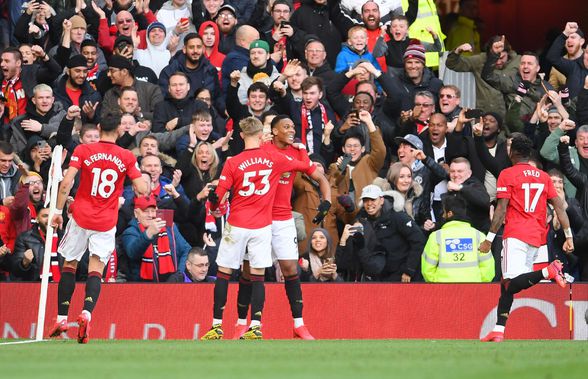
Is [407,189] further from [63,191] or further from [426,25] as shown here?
[63,191]

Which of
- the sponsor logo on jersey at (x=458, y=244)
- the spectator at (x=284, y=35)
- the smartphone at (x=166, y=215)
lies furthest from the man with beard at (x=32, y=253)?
the sponsor logo on jersey at (x=458, y=244)

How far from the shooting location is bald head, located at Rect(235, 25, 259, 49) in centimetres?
2077

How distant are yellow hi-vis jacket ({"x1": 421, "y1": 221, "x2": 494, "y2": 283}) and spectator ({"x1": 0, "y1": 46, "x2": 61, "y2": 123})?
6.59m

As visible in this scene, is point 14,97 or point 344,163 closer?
point 344,163

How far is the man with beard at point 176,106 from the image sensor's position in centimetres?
1970

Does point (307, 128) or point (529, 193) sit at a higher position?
point (307, 128)

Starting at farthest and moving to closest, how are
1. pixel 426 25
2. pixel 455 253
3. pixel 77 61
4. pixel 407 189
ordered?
pixel 426 25 < pixel 77 61 < pixel 407 189 < pixel 455 253

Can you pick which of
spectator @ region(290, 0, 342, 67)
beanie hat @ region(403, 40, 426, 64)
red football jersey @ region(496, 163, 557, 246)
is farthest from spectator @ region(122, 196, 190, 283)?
spectator @ region(290, 0, 342, 67)

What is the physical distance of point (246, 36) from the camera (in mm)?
20781

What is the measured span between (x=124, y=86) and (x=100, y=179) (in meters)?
5.56

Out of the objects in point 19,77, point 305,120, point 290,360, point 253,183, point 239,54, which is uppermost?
point 239,54

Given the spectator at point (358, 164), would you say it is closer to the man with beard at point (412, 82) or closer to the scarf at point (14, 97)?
the man with beard at point (412, 82)

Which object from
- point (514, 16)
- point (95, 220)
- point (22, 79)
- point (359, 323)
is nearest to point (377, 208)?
point (359, 323)

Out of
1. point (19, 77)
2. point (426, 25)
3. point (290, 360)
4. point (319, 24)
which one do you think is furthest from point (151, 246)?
point (426, 25)
